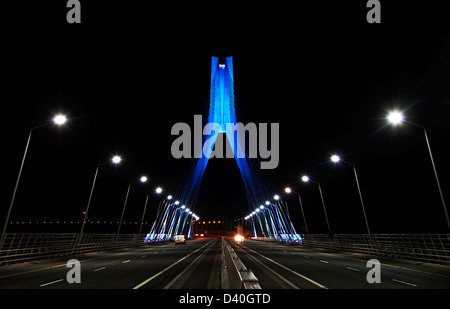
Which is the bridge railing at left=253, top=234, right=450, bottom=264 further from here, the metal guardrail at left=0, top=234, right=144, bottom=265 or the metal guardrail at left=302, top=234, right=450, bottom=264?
the metal guardrail at left=0, top=234, right=144, bottom=265

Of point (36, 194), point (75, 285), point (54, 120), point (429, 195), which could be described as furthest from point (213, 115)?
point (36, 194)

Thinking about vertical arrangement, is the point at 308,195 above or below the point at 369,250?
above

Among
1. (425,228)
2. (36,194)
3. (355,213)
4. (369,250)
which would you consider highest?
(36,194)

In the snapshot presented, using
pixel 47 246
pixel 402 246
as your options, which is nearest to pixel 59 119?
pixel 47 246

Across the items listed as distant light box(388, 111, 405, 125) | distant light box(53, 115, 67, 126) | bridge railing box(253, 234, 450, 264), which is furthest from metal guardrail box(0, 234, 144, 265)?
bridge railing box(253, 234, 450, 264)

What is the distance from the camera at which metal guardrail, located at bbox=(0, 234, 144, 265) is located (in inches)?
762

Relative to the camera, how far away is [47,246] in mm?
23797

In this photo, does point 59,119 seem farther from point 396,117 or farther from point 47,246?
point 396,117

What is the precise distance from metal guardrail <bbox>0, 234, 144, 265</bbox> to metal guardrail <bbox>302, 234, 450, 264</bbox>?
25991 mm
